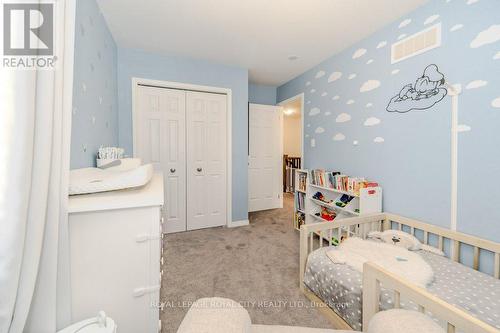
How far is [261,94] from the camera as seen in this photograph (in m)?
4.11

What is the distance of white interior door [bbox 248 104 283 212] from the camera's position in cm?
396

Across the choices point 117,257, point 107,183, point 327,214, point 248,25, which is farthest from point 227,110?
point 117,257

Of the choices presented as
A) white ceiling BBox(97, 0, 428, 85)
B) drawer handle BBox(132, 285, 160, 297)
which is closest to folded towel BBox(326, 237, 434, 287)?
drawer handle BBox(132, 285, 160, 297)

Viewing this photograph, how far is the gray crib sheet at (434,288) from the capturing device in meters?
1.14

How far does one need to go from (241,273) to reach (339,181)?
1400 mm

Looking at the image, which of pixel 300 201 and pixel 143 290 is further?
pixel 300 201

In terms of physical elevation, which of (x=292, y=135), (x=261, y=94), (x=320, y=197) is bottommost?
(x=320, y=197)

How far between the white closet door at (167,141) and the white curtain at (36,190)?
211 centimetres

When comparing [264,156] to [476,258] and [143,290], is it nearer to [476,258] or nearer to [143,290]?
[476,258]

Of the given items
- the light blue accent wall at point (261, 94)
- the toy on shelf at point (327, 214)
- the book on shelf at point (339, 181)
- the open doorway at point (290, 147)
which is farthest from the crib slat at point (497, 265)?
the open doorway at point (290, 147)

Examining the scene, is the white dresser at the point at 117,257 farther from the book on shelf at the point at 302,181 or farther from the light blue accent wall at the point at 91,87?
the book on shelf at the point at 302,181

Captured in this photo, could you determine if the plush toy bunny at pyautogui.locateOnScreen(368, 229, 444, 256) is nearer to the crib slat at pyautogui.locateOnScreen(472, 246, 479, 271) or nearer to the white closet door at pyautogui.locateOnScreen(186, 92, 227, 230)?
the crib slat at pyautogui.locateOnScreen(472, 246, 479, 271)

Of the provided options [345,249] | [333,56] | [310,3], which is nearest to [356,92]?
[333,56]

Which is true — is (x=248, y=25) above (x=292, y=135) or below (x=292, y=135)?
above
